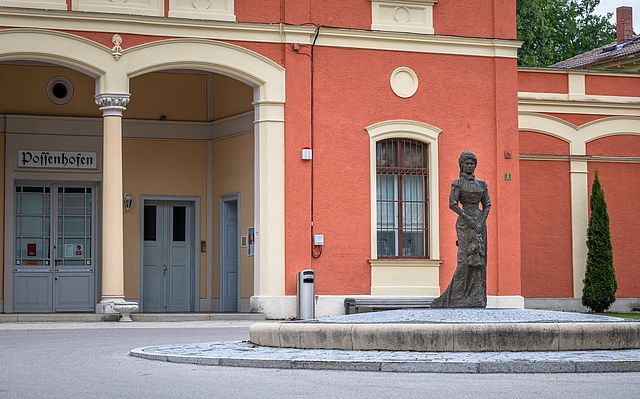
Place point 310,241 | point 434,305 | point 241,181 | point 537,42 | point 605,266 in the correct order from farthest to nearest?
point 537,42 < point 605,266 < point 241,181 < point 310,241 < point 434,305

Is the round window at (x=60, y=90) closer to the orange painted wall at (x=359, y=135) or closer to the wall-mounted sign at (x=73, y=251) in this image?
the wall-mounted sign at (x=73, y=251)

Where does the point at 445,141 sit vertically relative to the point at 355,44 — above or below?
below

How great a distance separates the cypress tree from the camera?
28.8m

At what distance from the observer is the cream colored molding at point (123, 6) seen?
2359cm

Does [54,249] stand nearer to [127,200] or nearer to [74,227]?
[74,227]

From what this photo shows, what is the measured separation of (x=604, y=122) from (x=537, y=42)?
23127 millimetres

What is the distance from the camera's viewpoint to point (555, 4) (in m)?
55.7

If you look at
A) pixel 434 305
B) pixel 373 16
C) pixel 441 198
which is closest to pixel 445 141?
pixel 441 198

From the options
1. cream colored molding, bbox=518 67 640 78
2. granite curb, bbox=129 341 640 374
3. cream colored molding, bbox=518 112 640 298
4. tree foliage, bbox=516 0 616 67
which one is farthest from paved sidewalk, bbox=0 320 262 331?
tree foliage, bbox=516 0 616 67

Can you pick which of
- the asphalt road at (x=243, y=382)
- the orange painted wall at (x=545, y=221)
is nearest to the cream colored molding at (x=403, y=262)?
the orange painted wall at (x=545, y=221)

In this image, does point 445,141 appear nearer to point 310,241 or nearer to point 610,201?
point 310,241

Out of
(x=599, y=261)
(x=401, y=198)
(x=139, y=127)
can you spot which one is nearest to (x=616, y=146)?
(x=599, y=261)

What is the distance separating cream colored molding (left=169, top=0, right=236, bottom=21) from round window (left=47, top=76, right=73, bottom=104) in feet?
13.4

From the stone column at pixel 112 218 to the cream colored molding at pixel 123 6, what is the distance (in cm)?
160
